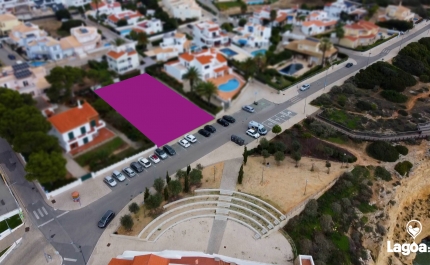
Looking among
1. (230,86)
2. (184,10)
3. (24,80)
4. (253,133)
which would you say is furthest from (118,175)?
(184,10)

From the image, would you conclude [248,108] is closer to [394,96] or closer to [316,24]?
[394,96]

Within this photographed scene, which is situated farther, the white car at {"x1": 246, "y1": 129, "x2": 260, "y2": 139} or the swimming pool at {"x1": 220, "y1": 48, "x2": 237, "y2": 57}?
the swimming pool at {"x1": 220, "y1": 48, "x2": 237, "y2": 57}

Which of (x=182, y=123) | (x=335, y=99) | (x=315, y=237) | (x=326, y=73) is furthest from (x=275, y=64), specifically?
(x=315, y=237)

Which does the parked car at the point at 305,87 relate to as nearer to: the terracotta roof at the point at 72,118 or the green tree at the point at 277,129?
the green tree at the point at 277,129

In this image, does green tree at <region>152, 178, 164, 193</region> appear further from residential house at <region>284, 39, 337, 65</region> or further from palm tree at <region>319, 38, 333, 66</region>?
residential house at <region>284, 39, 337, 65</region>

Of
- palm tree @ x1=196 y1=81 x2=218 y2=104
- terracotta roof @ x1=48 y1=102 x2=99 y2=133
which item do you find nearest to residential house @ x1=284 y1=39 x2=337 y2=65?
palm tree @ x1=196 y1=81 x2=218 y2=104

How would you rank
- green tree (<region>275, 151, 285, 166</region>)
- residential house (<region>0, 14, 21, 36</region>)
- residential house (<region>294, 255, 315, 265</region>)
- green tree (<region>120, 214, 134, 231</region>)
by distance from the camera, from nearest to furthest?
residential house (<region>294, 255, 315, 265</region>), green tree (<region>120, 214, 134, 231</region>), green tree (<region>275, 151, 285, 166</region>), residential house (<region>0, 14, 21, 36</region>)

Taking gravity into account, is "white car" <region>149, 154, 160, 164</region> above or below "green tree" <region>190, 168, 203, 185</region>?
below
